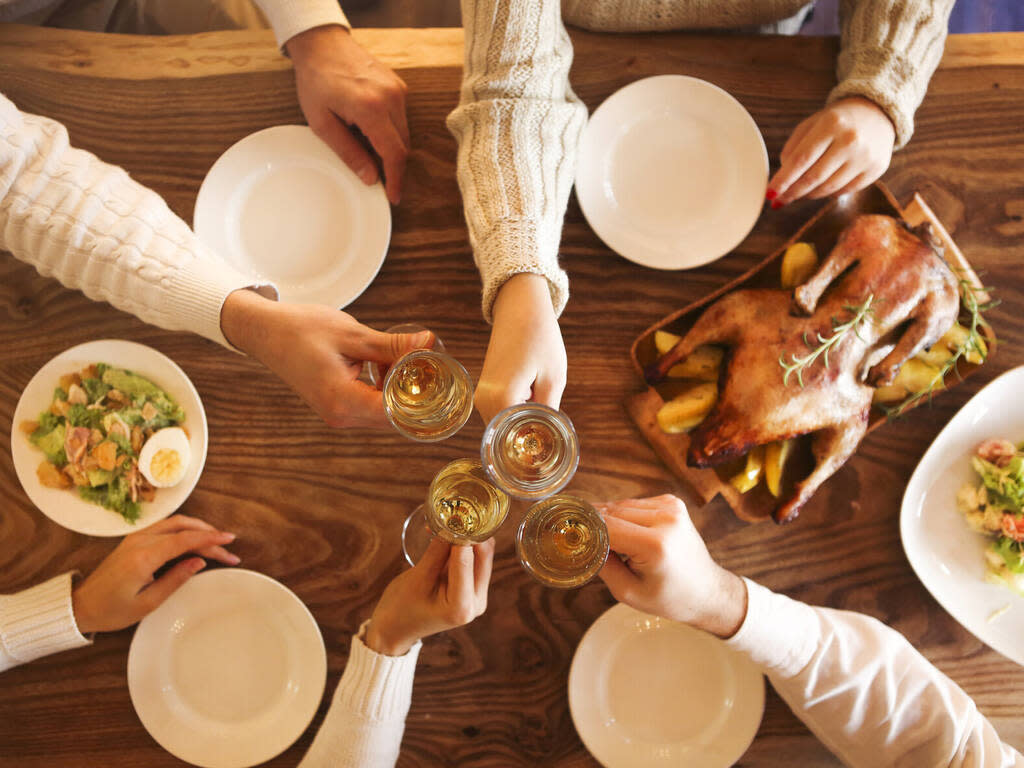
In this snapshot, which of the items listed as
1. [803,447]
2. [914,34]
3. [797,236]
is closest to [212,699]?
[803,447]

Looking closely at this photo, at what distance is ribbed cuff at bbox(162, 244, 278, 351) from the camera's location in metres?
1.25

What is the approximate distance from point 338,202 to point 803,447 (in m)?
1.11

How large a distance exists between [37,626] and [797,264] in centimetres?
173

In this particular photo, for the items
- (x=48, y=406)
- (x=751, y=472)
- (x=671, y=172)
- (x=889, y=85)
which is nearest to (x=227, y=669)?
(x=48, y=406)

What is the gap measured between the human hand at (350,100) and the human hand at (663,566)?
32.8 inches

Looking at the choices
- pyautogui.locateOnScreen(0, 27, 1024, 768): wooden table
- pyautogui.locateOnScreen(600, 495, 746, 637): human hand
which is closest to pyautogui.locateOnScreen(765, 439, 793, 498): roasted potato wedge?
pyautogui.locateOnScreen(0, 27, 1024, 768): wooden table

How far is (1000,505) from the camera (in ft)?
4.42

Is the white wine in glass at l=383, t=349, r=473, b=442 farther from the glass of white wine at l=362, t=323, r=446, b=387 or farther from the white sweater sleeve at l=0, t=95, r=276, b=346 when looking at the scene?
the white sweater sleeve at l=0, t=95, r=276, b=346

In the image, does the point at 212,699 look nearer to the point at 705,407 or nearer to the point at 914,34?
the point at 705,407

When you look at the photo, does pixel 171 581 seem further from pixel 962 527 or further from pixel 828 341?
pixel 962 527

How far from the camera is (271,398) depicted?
4.71 feet

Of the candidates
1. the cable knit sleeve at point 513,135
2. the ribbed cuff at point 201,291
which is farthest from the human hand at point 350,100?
the ribbed cuff at point 201,291

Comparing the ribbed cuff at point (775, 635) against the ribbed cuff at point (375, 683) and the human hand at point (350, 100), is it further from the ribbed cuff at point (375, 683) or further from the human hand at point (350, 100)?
the human hand at point (350, 100)

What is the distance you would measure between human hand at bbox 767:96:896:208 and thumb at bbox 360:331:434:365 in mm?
789
